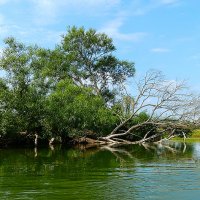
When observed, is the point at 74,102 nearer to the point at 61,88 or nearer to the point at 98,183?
the point at 61,88

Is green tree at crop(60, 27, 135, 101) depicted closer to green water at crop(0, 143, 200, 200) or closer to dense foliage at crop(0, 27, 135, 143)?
dense foliage at crop(0, 27, 135, 143)

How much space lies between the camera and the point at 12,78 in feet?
116

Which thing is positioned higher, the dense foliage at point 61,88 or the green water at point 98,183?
the dense foliage at point 61,88

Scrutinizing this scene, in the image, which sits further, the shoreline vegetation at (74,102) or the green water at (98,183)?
the shoreline vegetation at (74,102)

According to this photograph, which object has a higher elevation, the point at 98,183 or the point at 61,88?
the point at 61,88

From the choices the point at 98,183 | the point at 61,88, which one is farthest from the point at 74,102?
Result: the point at 98,183

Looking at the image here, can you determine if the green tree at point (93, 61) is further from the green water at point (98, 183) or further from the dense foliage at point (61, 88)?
the green water at point (98, 183)

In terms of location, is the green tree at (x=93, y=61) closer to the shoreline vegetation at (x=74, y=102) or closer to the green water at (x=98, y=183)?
the shoreline vegetation at (x=74, y=102)

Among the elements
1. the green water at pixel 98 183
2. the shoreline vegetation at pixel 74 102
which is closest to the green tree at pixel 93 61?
the shoreline vegetation at pixel 74 102

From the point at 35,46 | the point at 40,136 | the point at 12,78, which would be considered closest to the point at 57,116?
the point at 40,136

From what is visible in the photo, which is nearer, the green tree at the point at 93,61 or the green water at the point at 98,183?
the green water at the point at 98,183

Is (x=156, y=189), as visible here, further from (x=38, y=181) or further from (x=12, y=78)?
(x=12, y=78)

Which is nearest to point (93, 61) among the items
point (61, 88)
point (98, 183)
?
point (61, 88)

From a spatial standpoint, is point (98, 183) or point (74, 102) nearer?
point (98, 183)
